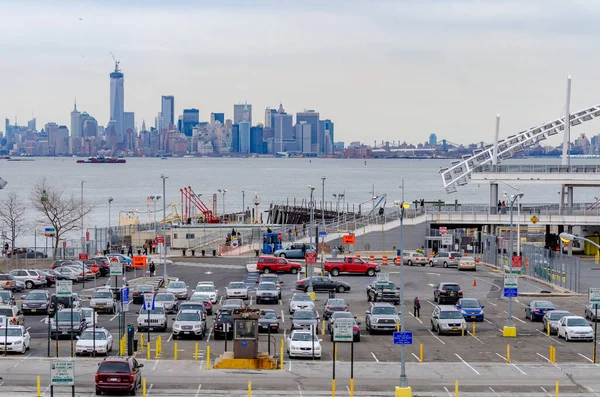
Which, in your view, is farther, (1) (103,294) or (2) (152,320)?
(1) (103,294)

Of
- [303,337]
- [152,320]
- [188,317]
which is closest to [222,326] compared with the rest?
[188,317]

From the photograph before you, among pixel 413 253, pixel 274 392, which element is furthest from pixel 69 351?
pixel 413 253

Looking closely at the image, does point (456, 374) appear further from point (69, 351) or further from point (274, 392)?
point (69, 351)

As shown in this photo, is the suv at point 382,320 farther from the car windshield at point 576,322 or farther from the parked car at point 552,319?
the car windshield at point 576,322

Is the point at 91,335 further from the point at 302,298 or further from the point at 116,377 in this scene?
the point at 302,298

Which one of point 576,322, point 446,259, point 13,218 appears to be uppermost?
point 13,218

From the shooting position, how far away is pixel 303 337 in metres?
42.7

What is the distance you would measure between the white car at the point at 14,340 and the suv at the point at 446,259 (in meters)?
44.0

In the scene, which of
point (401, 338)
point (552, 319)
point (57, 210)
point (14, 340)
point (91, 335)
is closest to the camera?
point (401, 338)

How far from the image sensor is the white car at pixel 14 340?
41938 mm

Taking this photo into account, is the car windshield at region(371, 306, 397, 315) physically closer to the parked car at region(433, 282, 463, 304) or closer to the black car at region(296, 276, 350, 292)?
the parked car at region(433, 282, 463, 304)

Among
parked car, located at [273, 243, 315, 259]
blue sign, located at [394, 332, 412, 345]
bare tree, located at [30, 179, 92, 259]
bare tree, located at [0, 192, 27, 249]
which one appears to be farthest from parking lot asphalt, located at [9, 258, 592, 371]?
Result: bare tree, located at [0, 192, 27, 249]

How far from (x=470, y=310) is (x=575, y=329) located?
725cm

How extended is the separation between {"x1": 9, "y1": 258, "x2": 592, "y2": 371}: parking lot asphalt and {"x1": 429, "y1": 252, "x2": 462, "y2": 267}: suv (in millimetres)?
8815
